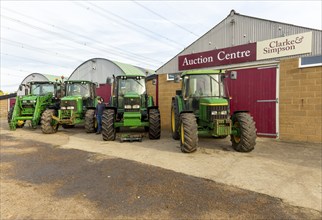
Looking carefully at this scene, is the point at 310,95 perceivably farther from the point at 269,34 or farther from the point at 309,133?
the point at 269,34

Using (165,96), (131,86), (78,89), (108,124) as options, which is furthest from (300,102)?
(78,89)

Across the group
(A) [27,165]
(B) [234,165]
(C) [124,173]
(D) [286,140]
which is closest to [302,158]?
(B) [234,165]

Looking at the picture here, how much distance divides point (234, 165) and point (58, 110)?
9.33 metres

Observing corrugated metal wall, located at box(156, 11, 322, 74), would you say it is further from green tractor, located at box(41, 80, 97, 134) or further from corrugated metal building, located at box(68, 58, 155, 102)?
corrugated metal building, located at box(68, 58, 155, 102)

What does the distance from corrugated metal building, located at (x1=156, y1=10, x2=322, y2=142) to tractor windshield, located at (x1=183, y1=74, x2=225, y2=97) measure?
527 mm

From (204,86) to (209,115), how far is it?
118 centimetres

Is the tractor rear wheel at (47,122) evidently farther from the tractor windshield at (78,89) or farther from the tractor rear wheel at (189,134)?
the tractor rear wheel at (189,134)

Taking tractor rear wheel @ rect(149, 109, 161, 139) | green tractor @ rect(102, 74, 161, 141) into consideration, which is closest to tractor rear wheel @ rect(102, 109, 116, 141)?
green tractor @ rect(102, 74, 161, 141)

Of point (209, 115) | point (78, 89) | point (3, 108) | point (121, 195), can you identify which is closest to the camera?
point (121, 195)

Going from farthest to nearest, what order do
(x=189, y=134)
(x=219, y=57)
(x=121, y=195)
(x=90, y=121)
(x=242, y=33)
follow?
(x=219, y=57), (x=90, y=121), (x=242, y=33), (x=189, y=134), (x=121, y=195)

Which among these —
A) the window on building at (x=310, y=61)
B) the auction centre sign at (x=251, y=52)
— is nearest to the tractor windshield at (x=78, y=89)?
the auction centre sign at (x=251, y=52)

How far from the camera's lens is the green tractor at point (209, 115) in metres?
6.85

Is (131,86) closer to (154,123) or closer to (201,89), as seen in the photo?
(154,123)

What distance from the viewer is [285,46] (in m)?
9.46
